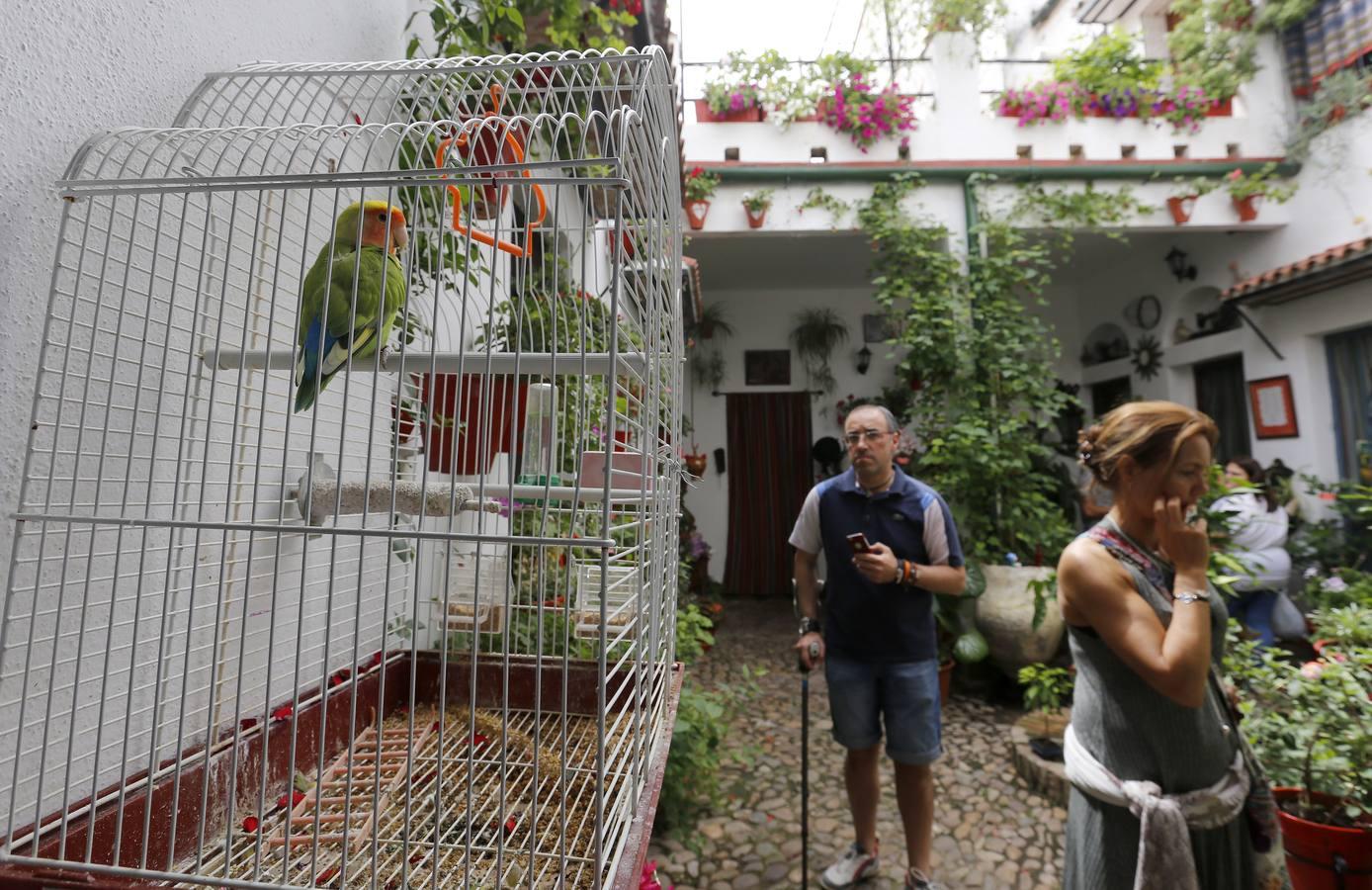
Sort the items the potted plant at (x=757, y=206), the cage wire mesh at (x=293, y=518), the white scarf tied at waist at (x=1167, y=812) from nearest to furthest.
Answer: the cage wire mesh at (x=293, y=518) → the white scarf tied at waist at (x=1167, y=812) → the potted plant at (x=757, y=206)

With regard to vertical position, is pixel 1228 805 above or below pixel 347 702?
below

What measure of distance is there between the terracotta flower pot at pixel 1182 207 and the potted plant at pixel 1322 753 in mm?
4334

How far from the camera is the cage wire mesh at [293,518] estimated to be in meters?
0.75

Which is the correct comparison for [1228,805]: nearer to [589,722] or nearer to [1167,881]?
[1167,881]

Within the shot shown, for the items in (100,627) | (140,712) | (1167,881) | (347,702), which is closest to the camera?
(100,627)

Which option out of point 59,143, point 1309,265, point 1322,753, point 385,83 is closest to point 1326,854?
point 1322,753

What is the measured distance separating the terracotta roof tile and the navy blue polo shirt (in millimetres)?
4161

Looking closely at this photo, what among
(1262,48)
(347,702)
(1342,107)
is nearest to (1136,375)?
(1342,107)

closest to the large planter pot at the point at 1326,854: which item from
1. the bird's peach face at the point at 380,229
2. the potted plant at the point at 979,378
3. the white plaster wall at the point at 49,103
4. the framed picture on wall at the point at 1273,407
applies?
the potted plant at the point at 979,378

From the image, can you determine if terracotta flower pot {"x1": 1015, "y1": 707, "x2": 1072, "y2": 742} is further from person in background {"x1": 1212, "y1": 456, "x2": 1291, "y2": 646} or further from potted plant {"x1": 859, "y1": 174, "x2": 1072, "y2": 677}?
person in background {"x1": 1212, "y1": 456, "x2": 1291, "y2": 646}

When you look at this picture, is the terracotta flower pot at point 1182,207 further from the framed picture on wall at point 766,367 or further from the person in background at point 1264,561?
the framed picture on wall at point 766,367

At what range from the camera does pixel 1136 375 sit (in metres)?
6.50

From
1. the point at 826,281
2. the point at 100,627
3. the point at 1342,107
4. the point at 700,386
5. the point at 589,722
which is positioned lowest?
the point at 589,722

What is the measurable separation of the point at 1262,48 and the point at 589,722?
7.83m
